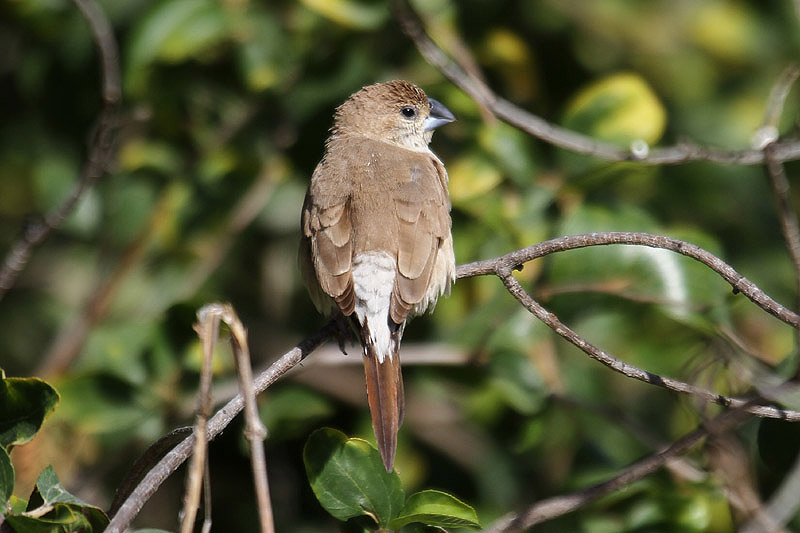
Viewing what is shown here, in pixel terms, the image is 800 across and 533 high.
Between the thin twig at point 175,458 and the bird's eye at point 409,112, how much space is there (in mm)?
1805

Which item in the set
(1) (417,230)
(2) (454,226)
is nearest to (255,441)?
(1) (417,230)

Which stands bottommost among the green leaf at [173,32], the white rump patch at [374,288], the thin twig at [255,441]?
the thin twig at [255,441]

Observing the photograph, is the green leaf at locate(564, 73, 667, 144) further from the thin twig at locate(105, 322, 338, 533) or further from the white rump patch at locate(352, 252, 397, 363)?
the thin twig at locate(105, 322, 338, 533)

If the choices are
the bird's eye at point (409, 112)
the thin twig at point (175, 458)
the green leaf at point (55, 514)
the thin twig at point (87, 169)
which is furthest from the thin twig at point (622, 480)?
the bird's eye at point (409, 112)

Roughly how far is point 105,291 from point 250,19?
141cm

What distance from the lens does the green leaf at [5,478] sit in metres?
2.28

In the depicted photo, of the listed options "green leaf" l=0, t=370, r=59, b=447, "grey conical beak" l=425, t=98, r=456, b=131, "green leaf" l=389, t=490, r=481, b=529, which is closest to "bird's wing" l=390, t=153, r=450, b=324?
"grey conical beak" l=425, t=98, r=456, b=131

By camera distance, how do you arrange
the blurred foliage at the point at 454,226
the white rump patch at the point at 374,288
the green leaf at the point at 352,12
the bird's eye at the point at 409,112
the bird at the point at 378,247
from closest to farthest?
1. the bird at the point at 378,247
2. the white rump patch at the point at 374,288
3. the blurred foliage at the point at 454,226
4. the green leaf at the point at 352,12
5. the bird's eye at the point at 409,112

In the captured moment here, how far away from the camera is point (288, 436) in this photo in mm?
4066

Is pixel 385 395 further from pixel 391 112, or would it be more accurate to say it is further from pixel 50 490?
pixel 391 112

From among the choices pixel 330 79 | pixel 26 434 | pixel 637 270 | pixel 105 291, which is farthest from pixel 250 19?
pixel 26 434

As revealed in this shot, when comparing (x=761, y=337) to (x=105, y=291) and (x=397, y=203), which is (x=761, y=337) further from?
(x=105, y=291)

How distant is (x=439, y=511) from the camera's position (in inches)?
93.3

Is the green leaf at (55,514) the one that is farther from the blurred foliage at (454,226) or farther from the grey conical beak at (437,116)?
the grey conical beak at (437,116)
